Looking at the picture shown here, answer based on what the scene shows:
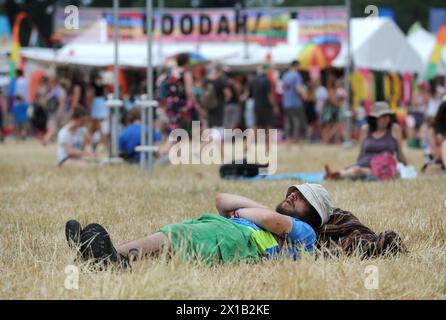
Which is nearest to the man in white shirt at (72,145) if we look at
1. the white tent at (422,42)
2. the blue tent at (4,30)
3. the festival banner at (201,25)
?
the festival banner at (201,25)

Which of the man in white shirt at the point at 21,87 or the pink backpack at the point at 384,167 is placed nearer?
the pink backpack at the point at 384,167

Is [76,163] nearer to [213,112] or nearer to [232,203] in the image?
[213,112]

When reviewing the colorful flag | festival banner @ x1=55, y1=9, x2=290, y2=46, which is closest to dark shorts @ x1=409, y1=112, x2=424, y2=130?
the colorful flag

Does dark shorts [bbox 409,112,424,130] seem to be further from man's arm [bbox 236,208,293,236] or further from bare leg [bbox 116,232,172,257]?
bare leg [bbox 116,232,172,257]

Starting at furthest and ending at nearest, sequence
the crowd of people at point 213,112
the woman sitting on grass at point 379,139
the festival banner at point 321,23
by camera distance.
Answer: the festival banner at point 321,23 → the crowd of people at point 213,112 → the woman sitting on grass at point 379,139

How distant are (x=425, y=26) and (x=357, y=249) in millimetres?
62653

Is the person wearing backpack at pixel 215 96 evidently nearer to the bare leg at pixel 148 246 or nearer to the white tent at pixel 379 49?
the white tent at pixel 379 49

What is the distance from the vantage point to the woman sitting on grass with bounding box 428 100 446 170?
12.2 meters

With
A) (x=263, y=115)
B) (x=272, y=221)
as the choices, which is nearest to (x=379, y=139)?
(x=272, y=221)

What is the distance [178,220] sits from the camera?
6.97 meters

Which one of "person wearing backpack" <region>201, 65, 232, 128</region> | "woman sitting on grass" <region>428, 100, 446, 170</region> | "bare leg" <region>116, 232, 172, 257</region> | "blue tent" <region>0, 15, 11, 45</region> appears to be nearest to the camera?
"bare leg" <region>116, 232, 172, 257</region>

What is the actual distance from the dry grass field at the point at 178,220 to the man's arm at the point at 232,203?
0.70 metres

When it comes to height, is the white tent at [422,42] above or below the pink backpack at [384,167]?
above

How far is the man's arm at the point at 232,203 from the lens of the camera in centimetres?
567
